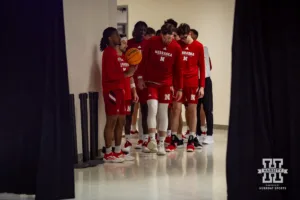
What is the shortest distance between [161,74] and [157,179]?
68.5 inches

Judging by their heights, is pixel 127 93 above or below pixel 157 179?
above

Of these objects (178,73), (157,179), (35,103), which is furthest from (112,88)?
(35,103)

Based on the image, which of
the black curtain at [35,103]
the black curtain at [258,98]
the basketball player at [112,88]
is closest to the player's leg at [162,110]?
the basketball player at [112,88]

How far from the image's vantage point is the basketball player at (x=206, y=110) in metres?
7.57

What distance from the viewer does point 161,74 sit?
6457mm

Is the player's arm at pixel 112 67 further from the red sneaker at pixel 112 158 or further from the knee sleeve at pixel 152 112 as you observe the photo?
the red sneaker at pixel 112 158

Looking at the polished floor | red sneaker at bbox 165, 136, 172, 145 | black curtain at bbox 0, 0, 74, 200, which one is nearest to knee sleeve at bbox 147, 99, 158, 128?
the polished floor

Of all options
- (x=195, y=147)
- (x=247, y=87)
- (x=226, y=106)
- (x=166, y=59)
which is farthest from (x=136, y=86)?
(x=247, y=87)

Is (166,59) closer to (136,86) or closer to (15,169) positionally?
(136,86)

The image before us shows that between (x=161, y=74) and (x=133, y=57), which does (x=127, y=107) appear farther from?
(x=133, y=57)

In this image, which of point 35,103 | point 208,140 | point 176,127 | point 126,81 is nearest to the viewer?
point 35,103

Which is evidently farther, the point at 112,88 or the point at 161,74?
the point at 161,74

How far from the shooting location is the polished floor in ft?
14.6

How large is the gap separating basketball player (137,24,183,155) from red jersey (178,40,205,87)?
15.8 inches
